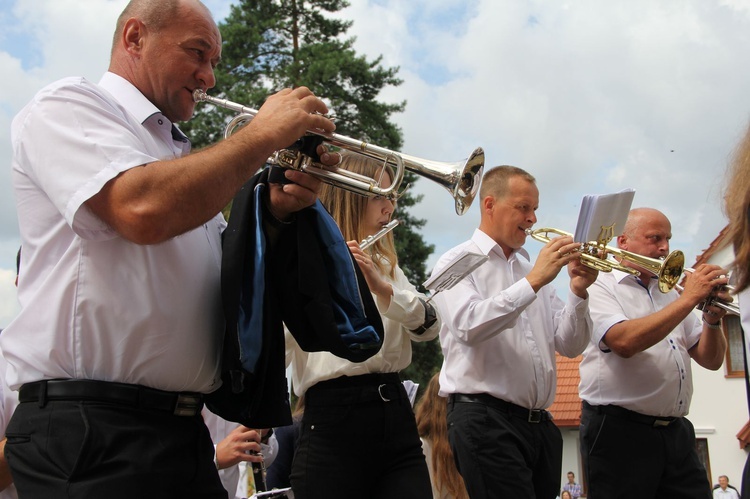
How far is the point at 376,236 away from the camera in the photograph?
4.97 meters

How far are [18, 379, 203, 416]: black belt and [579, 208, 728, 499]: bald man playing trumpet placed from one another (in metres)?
3.85

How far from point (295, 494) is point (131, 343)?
6.80 ft

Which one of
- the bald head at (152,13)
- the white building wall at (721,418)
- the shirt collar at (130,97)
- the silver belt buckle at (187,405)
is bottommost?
the white building wall at (721,418)

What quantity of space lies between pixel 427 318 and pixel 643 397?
6.02 feet

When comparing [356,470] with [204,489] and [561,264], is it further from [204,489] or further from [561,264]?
[561,264]

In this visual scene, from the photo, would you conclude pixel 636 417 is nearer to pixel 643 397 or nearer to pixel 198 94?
pixel 643 397

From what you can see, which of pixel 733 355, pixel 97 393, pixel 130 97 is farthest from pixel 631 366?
pixel 733 355

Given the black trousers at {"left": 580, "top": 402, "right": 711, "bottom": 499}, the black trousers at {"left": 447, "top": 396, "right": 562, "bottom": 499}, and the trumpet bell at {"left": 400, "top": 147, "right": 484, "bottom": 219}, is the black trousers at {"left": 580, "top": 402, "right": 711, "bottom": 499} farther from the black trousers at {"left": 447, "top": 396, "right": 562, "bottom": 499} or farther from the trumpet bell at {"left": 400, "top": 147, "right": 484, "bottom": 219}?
the trumpet bell at {"left": 400, "top": 147, "right": 484, "bottom": 219}

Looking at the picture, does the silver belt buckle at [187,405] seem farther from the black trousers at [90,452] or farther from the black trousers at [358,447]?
the black trousers at [358,447]

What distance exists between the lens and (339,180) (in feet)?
10.8

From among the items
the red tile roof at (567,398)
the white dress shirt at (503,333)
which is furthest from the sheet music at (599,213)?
the red tile roof at (567,398)

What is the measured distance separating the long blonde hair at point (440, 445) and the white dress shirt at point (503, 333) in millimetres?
1468

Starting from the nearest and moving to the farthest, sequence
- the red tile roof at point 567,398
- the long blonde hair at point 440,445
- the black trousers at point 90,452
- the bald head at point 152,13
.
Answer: the black trousers at point 90,452
the bald head at point 152,13
the long blonde hair at point 440,445
the red tile roof at point 567,398

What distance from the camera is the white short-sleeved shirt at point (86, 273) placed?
8.25 ft
